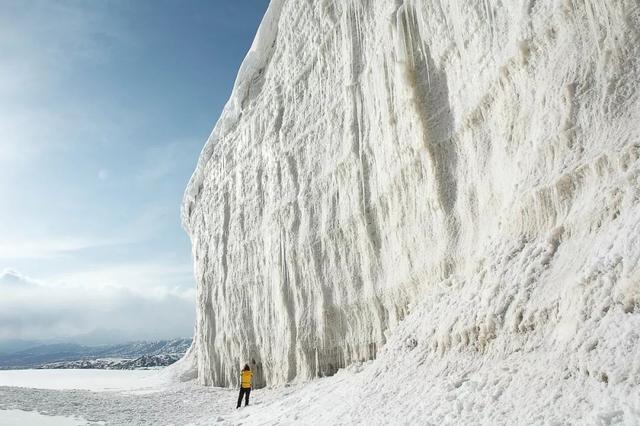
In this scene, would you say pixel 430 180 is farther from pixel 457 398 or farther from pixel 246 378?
pixel 246 378

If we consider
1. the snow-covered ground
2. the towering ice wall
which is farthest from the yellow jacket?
the towering ice wall

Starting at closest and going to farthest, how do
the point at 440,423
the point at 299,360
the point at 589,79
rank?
the point at 440,423 → the point at 589,79 → the point at 299,360

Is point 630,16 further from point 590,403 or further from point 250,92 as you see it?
point 250,92

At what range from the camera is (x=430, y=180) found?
8969 millimetres

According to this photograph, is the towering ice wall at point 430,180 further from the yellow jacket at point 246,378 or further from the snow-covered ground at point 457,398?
the yellow jacket at point 246,378

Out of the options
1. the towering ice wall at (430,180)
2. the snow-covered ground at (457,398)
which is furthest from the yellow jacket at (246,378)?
the towering ice wall at (430,180)

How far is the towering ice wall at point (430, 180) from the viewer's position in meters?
4.94

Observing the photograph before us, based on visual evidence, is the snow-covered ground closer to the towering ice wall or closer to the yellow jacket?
the towering ice wall

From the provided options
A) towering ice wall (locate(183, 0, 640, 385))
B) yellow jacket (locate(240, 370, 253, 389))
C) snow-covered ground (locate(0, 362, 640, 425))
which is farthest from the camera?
yellow jacket (locate(240, 370, 253, 389))

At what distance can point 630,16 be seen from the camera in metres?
5.02

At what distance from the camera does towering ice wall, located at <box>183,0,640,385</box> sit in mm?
4938

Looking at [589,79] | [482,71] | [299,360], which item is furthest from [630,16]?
[299,360]

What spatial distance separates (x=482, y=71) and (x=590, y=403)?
18.8 ft

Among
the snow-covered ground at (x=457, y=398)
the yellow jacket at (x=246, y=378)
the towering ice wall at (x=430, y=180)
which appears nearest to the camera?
the snow-covered ground at (x=457, y=398)
